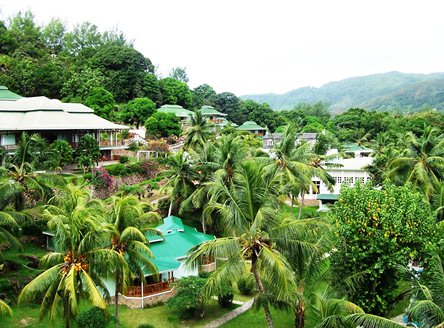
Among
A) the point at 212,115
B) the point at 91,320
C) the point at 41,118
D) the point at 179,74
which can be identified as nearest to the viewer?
the point at 91,320

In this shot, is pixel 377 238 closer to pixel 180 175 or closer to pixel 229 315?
pixel 229 315

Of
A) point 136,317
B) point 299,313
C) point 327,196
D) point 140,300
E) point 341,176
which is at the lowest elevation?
point 136,317

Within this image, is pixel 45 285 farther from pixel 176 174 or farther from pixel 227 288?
pixel 176 174

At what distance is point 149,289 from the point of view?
24.3 m

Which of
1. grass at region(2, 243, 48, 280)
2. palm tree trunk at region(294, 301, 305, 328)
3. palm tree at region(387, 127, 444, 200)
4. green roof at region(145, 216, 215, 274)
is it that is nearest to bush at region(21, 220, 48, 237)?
grass at region(2, 243, 48, 280)

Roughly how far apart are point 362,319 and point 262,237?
4269mm

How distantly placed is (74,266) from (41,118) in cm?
2698

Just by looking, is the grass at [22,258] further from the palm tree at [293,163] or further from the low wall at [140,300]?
the palm tree at [293,163]

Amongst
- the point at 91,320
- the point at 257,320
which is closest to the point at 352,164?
the point at 257,320

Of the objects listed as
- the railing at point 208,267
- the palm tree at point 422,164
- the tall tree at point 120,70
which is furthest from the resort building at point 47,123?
the tall tree at point 120,70

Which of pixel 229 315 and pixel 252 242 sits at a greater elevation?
pixel 252 242

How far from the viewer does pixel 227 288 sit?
22.7m

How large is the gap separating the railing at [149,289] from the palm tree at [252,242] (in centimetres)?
926

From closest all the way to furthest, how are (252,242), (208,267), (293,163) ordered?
(252,242), (208,267), (293,163)
